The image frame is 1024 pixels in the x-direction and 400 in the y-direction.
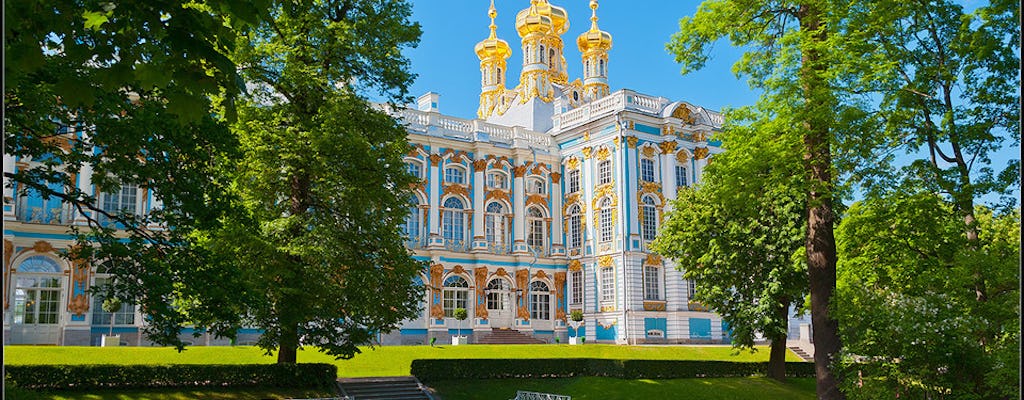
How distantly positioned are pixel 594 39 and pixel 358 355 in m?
28.3

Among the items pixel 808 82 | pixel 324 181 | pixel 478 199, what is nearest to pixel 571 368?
pixel 324 181

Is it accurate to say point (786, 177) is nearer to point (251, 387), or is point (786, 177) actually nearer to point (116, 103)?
point (116, 103)

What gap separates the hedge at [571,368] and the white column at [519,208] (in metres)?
14.6

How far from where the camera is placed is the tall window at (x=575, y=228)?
36875 mm

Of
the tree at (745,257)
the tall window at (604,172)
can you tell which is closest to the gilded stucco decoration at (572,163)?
the tall window at (604,172)

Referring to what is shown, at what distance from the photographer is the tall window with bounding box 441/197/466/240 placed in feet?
116

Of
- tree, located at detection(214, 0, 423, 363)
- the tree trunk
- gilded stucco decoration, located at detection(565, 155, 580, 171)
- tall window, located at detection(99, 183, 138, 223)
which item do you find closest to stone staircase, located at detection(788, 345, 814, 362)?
gilded stucco decoration, located at detection(565, 155, 580, 171)

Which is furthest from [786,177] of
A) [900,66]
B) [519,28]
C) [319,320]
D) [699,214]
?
[519,28]

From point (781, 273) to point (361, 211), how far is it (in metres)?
10.4

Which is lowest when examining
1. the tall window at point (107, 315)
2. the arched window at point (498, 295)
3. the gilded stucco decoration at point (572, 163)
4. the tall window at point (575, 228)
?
the tall window at point (107, 315)

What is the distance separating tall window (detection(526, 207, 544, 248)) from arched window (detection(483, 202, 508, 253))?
1088mm

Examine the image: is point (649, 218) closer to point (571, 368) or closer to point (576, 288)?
point (576, 288)

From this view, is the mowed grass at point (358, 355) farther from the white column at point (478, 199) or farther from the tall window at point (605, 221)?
the white column at point (478, 199)

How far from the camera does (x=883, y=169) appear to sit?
38.7 feet
